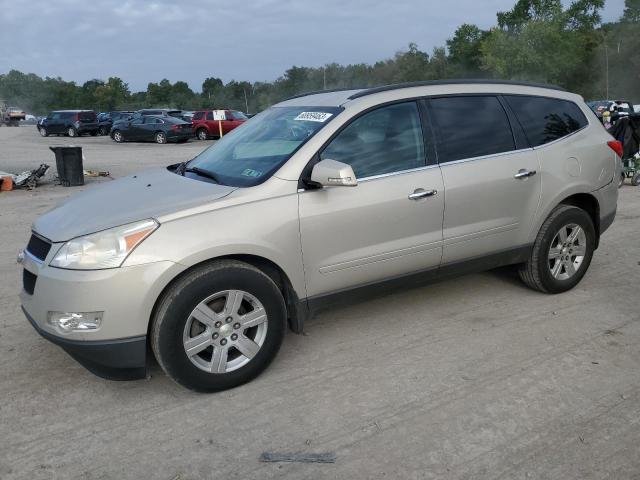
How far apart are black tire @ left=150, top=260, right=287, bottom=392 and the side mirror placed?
666 mm

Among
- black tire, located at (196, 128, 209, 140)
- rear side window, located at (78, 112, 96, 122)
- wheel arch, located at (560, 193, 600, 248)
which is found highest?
rear side window, located at (78, 112, 96, 122)

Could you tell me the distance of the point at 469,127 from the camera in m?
4.34

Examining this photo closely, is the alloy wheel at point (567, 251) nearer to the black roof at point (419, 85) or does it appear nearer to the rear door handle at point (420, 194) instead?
the black roof at point (419, 85)

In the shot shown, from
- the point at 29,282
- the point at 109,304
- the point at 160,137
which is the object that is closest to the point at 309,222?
the point at 109,304

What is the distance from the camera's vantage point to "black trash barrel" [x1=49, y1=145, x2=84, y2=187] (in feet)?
41.5

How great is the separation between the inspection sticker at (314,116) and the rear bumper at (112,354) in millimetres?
1792

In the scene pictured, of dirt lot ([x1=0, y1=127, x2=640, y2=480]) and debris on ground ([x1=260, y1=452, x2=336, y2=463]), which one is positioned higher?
dirt lot ([x1=0, y1=127, x2=640, y2=480])

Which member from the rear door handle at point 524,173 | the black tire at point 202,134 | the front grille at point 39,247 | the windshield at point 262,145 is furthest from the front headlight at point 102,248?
the black tire at point 202,134

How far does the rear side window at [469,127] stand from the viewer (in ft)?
13.8

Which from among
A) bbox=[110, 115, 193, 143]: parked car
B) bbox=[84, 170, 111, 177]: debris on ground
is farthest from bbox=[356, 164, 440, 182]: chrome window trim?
bbox=[110, 115, 193, 143]: parked car

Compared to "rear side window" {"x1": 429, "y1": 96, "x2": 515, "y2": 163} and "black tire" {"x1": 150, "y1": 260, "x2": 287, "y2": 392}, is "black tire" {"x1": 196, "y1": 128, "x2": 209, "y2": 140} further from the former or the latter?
"black tire" {"x1": 150, "y1": 260, "x2": 287, "y2": 392}

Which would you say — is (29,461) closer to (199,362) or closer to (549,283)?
(199,362)

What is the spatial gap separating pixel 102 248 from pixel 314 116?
1.68m

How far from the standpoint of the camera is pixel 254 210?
345 centimetres
